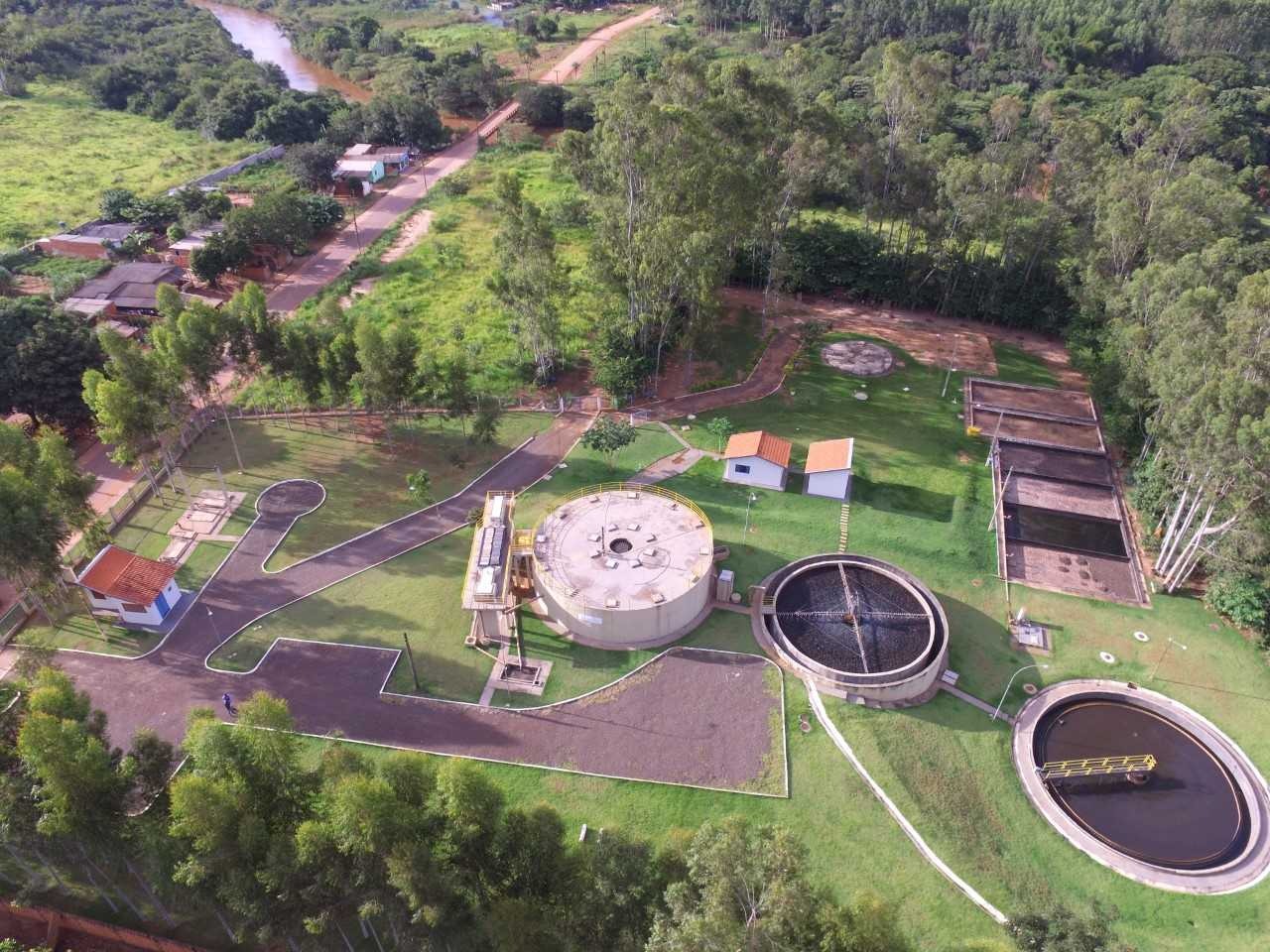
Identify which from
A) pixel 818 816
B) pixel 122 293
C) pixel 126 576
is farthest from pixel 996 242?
pixel 122 293

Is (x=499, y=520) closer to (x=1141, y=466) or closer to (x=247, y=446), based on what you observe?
(x=247, y=446)

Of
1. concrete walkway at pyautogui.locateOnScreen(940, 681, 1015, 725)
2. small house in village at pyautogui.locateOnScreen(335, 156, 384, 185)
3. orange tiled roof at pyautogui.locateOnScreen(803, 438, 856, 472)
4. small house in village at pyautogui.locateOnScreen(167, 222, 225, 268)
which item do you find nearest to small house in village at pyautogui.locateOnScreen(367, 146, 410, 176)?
small house in village at pyautogui.locateOnScreen(335, 156, 384, 185)

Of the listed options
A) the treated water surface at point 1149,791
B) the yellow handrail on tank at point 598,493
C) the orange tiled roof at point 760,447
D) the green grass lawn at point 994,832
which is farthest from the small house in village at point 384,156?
the treated water surface at point 1149,791

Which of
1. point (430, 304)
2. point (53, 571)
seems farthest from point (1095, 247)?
point (53, 571)

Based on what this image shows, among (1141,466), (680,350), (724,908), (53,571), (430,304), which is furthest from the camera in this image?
(430,304)

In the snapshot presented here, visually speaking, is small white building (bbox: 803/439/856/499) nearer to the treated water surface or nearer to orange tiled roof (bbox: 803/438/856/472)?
orange tiled roof (bbox: 803/438/856/472)

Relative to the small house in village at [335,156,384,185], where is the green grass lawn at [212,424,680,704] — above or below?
below
